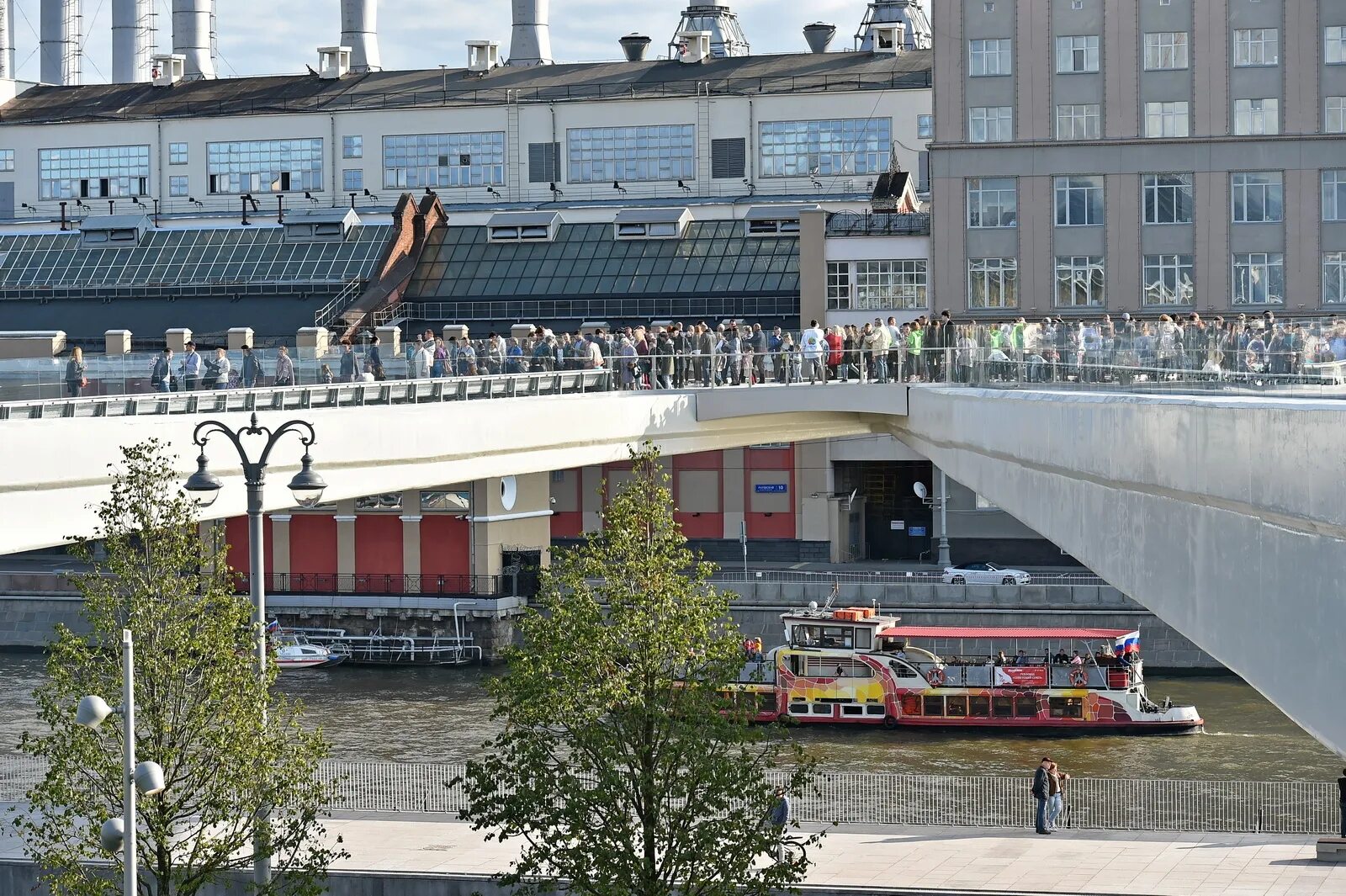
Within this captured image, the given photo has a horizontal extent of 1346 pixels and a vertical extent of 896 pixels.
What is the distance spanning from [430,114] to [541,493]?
25697 millimetres

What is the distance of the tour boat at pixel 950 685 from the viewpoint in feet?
165

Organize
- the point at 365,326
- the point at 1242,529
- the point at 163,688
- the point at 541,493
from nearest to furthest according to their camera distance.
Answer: the point at 1242,529, the point at 163,688, the point at 541,493, the point at 365,326

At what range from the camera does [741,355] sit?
51.2m

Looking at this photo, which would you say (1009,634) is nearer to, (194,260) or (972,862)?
(972,862)

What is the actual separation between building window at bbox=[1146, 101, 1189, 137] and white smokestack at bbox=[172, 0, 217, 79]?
5441 centimetres

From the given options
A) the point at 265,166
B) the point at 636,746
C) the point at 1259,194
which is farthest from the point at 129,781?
the point at 265,166

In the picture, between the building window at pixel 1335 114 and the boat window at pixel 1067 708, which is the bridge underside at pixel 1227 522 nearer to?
the boat window at pixel 1067 708

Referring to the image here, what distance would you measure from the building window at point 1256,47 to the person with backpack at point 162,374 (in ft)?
135

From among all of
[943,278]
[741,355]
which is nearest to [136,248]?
[943,278]

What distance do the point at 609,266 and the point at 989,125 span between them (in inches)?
640

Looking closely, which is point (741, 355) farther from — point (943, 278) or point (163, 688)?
point (163, 688)

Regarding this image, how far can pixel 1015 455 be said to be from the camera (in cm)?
2888

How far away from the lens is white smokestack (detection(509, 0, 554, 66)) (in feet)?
309

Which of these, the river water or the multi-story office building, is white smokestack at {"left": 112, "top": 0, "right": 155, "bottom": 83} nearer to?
the multi-story office building
